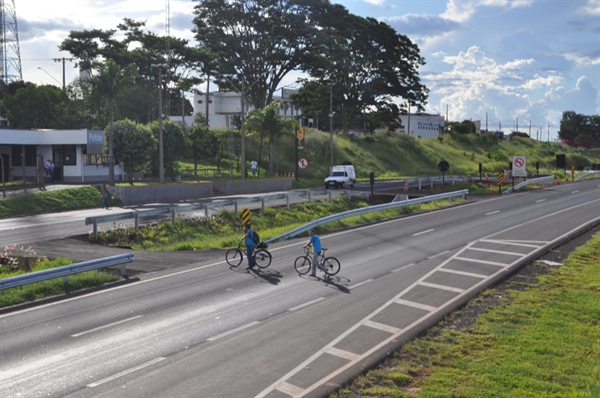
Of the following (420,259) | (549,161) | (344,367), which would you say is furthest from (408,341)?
(549,161)

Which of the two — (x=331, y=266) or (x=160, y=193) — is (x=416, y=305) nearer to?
(x=331, y=266)

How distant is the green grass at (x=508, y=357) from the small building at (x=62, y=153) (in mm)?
46742

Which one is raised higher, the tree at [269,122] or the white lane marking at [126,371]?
the tree at [269,122]

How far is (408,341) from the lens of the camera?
575 inches

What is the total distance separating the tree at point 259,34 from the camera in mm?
76906

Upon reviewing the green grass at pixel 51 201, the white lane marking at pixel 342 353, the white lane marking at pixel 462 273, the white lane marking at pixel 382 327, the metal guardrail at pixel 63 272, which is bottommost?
the white lane marking at pixel 342 353

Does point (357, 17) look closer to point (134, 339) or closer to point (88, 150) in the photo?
point (88, 150)

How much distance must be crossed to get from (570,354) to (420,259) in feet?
41.1

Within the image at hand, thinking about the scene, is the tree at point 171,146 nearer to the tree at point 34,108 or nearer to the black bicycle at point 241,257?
the tree at point 34,108

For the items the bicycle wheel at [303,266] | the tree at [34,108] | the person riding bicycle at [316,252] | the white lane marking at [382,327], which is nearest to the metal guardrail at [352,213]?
the bicycle wheel at [303,266]

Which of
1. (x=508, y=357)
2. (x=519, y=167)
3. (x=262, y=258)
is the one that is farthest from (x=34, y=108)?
(x=508, y=357)

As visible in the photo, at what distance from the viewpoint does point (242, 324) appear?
16.3 meters

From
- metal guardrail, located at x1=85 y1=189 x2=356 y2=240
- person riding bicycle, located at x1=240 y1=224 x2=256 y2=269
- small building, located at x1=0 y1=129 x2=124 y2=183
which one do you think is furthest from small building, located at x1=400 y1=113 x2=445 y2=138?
person riding bicycle, located at x1=240 y1=224 x2=256 y2=269

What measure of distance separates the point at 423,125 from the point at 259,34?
286ft
